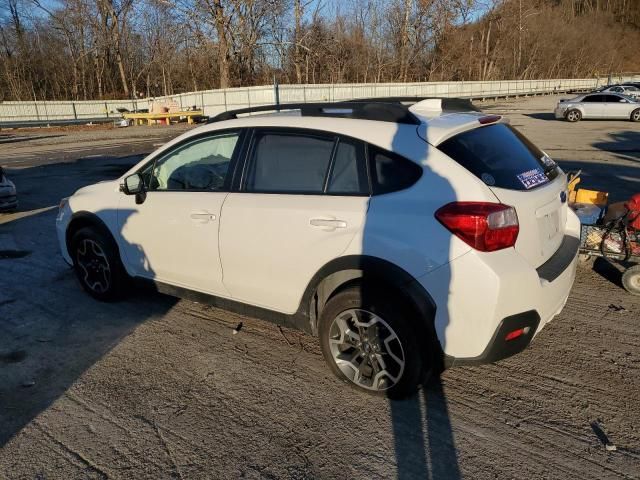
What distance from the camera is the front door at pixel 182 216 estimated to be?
3.52 m

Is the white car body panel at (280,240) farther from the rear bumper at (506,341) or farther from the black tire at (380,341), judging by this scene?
the rear bumper at (506,341)

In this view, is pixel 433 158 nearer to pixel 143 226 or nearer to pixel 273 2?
pixel 143 226

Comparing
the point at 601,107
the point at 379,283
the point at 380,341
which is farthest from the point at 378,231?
the point at 601,107

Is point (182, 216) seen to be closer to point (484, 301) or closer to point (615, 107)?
point (484, 301)

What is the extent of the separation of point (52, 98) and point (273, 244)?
5165cm

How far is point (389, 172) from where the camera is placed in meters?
2.83

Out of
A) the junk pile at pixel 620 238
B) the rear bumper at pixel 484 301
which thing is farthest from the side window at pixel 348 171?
the junk pile at pixel 620 238

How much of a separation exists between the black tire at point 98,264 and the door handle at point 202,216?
1.17 metres

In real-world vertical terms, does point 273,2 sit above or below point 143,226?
above

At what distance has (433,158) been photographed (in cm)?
273

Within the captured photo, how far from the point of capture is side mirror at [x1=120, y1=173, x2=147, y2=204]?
394 centimetres

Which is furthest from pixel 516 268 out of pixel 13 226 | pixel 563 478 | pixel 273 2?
pixel 273 2

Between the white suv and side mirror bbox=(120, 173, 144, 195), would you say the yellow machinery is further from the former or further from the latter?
the white suv

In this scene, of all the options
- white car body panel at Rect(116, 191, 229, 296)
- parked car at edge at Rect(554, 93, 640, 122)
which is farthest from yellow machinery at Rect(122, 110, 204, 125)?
white car body panel at Rect(116, 191, 229, 296)
